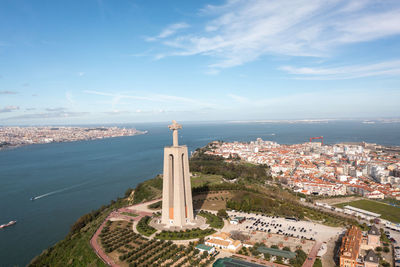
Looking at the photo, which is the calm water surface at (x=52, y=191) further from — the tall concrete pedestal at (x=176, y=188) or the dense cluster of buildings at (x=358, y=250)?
the dense cluster of buildings at (x=358, y=250)

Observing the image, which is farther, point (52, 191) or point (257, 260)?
point (52, 191)

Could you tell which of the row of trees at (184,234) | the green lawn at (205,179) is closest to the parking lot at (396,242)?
the row of trees at (184,234)

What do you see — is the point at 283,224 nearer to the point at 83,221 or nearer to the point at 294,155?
the point at 83,221

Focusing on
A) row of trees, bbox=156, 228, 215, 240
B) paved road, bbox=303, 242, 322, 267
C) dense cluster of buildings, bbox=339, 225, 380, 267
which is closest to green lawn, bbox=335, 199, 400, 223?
dense cluster of buildings, bbox=339, 225, 380, 267

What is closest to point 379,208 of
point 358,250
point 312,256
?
point 358,250

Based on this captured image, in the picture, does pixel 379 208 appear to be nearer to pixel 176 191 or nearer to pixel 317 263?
pixel 317 263
